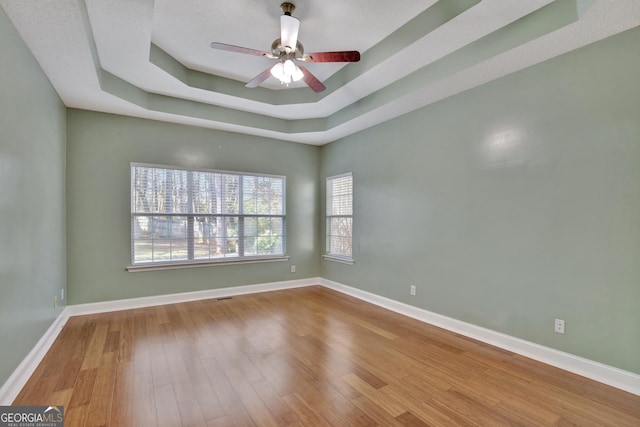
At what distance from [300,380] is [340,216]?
3.28m

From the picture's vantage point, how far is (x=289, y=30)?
7.79 feet

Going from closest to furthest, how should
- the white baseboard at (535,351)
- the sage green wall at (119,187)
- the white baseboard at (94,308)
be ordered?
1. the white baseboard at (94,308)
2. the white baseboard at (535,351)
3. the sage green wall at (119,187)

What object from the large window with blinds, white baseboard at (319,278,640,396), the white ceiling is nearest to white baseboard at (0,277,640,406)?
white baseboard at (319,278,640,396)

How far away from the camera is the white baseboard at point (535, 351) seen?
2.26 m

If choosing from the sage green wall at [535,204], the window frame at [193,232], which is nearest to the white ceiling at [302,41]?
the sage green wall at [535,204]

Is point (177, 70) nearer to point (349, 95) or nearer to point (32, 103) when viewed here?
point (32, 103)

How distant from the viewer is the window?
5164 millimetres

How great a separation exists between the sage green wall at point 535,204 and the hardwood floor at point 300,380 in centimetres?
45

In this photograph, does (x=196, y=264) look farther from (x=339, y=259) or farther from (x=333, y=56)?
(x=333, y=56)

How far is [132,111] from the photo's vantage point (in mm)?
3975

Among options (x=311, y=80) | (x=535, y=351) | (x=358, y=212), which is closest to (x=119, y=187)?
(x=311, y=80)

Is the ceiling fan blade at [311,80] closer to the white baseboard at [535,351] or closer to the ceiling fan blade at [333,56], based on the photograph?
the ceiling fan blade at [333,56]

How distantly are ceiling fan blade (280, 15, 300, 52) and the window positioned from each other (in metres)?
2.79

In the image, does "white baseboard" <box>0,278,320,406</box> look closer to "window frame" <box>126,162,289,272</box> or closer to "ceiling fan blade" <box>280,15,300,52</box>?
"window frame" <box>126,162,289,272</box>
